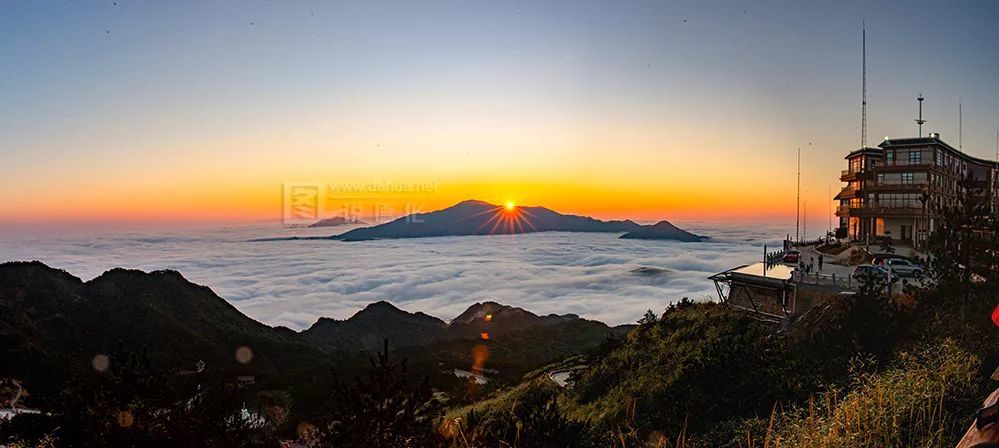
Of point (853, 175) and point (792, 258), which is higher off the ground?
point (853, 175)

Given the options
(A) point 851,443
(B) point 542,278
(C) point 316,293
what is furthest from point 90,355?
(B) point 542,278

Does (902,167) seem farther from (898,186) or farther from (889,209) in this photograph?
(889,209)

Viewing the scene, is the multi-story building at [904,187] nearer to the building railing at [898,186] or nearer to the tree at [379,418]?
the building railing at [898,186]

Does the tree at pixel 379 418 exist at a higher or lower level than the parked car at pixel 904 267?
lower

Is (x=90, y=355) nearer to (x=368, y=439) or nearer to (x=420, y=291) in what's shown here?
(x=368, y=439)

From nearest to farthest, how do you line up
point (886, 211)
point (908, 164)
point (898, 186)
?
point (886, 211), point (898, 186), point (908, 164)

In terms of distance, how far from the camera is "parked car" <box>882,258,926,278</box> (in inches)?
1066

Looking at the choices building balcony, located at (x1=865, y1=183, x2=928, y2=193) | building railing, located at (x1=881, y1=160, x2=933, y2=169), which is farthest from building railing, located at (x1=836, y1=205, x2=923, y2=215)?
building railing, located at (x1=881, y1=160, x2=933, y2=169)

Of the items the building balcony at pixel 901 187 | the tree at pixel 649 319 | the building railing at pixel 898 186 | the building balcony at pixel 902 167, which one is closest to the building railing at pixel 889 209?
the building balcony at pixel 901 187

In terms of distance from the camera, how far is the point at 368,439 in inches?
325

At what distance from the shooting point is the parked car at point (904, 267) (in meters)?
27.1

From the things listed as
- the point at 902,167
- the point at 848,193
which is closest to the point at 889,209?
the point at 902,167

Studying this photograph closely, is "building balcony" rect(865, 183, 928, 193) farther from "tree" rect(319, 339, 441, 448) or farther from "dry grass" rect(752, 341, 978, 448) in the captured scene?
"tree" rect(319, 339, 441, 448)

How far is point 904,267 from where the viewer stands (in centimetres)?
2788
